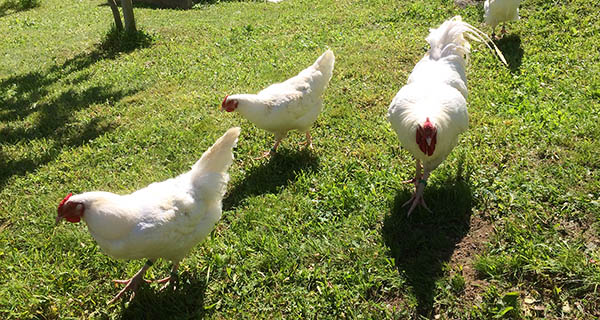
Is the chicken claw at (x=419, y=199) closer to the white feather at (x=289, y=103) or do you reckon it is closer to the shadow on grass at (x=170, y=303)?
the white feather at (x=289, y=103)

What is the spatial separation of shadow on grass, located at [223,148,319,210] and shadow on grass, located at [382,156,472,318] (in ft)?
4.43

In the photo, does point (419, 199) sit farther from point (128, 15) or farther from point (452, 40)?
point (128, 15)

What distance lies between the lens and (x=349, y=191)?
4410 mm

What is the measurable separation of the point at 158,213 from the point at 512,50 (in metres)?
6.96

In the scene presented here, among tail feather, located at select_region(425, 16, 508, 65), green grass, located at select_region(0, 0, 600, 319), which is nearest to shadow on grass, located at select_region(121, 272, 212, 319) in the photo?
green grass, located at select_region(0, 0, 600, 319)

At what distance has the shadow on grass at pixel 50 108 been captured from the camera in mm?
5816

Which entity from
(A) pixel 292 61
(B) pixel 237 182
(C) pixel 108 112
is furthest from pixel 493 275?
(C) pixel 108 112

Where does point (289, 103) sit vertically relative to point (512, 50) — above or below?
above

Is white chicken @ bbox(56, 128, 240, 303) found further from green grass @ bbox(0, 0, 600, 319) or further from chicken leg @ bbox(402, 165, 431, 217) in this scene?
chicken leg @ bbox(402, 165, 431, 217)

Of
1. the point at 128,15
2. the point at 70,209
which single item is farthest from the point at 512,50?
the point at 128,15

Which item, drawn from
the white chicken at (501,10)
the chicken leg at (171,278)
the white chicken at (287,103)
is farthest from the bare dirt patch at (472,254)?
the white chicken at (501,10)

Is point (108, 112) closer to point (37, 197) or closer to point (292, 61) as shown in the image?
point (37, 197)

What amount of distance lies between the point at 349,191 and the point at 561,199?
2.12 m

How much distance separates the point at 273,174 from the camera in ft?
16.4
